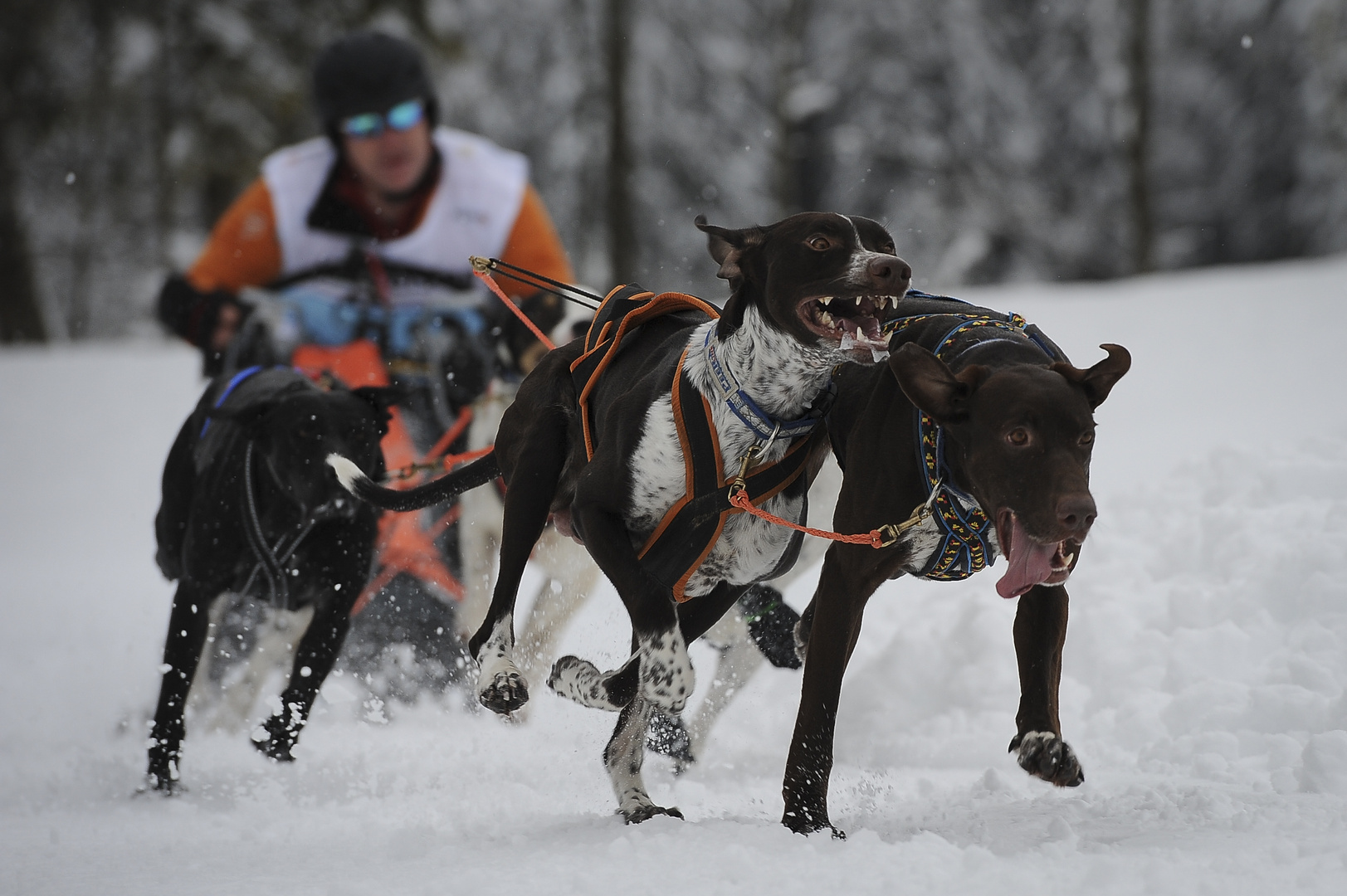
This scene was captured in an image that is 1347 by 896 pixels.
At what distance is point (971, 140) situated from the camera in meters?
16.3

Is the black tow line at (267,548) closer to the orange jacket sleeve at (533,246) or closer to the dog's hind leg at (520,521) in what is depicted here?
the dog's hind leg at (520,521)

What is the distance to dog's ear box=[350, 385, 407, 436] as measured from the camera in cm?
459

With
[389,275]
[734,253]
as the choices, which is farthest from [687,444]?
[389,275]

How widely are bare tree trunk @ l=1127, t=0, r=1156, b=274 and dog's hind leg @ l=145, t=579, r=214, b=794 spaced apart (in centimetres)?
1301

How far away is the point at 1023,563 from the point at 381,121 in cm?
420

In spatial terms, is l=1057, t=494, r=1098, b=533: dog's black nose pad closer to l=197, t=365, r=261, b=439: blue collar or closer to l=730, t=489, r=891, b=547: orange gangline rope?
l=730, t=489, r=891, b=547: orange gangline rope

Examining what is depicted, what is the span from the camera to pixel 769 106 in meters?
15.8

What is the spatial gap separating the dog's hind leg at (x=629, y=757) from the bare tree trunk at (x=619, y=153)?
10667 millimetres

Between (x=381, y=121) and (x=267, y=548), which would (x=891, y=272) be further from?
(x=381, y=121)

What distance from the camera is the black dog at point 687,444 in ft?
9.78

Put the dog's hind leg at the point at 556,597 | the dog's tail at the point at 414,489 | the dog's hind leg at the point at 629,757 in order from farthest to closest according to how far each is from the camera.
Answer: the dog's hind leg at the point at 556,597
the dog's tail at the point at 414,489
the dog's hind leg at the point at 629,757

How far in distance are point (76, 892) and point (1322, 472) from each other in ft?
14.2

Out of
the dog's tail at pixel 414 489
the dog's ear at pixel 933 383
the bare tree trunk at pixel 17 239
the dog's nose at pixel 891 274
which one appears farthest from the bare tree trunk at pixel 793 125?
the dog's ear at pixel 933 383

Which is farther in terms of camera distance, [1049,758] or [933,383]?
[1049,758]
